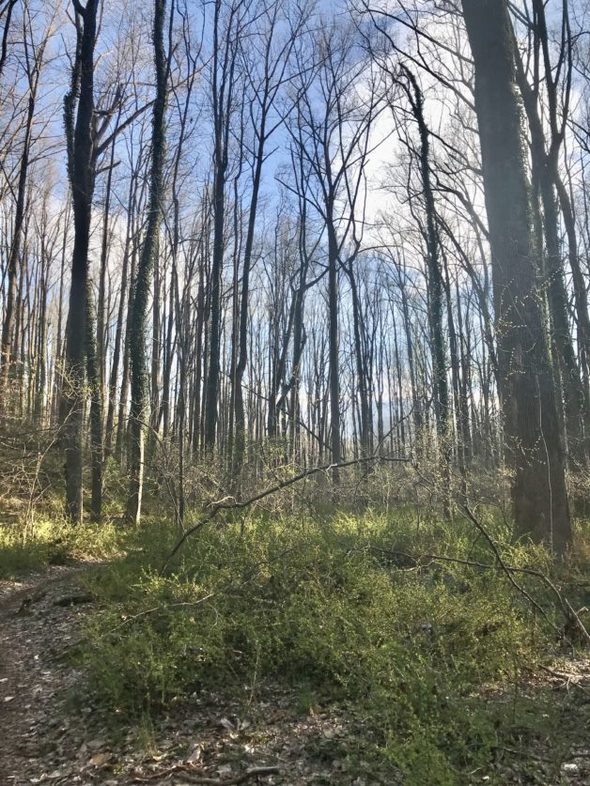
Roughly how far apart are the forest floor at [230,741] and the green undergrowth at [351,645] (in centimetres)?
12

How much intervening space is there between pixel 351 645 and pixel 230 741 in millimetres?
1028

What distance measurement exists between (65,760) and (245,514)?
15.4ft

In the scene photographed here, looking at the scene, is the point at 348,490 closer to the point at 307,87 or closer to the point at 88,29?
the point at 88,29

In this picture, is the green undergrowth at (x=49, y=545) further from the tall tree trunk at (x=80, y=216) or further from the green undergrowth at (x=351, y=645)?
the green undergrowth at (x=351, y=645)

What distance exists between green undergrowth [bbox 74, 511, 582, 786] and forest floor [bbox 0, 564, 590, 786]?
0.12m

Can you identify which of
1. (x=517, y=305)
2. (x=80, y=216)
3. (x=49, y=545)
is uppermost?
(x=80, y=216)

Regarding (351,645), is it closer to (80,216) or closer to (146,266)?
(146,266)

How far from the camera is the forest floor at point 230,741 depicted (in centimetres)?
280

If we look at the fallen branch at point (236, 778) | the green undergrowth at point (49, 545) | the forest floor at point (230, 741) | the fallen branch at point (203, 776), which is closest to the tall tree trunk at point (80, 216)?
the green undergrowth at point (49, 545)

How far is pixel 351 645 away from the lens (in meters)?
3.75

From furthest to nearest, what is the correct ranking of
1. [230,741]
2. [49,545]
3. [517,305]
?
Result: 1. [49,545]
2. [517,305]
3. [230,741]

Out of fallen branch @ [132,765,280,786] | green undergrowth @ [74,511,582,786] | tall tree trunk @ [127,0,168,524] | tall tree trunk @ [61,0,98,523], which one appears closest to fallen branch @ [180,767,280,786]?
fallen branch @ [132,765,280,786]

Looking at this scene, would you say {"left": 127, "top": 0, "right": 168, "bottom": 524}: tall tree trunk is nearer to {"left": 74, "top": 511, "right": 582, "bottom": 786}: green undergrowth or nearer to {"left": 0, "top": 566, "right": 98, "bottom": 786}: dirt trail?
{"left": 0, "top": 566, "right": 98, "bottom": 786}: dirt trail

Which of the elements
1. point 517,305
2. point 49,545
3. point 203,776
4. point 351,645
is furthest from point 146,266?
point 203,776
